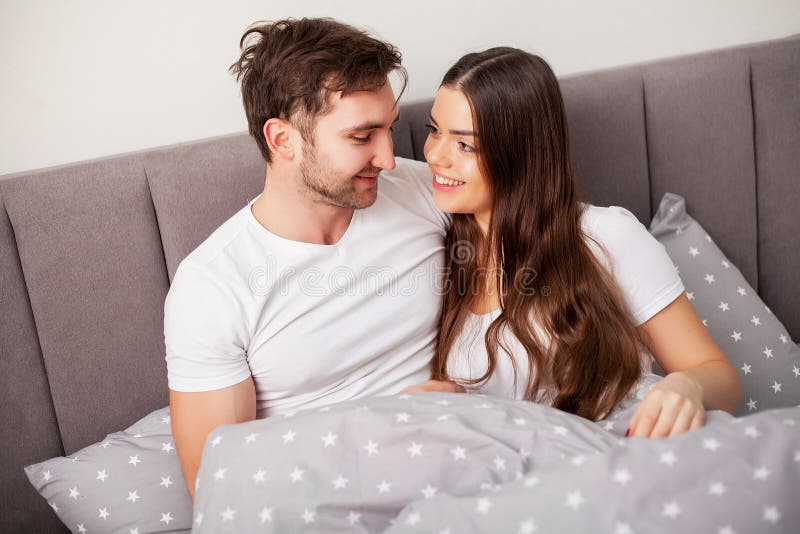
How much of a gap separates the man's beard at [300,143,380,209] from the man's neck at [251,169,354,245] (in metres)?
0.02

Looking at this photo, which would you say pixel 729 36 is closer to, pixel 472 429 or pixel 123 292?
pixel 472 429

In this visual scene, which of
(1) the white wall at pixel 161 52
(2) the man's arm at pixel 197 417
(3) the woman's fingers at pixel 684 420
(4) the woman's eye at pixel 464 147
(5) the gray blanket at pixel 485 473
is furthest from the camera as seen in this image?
(1) the white wall at pixel 161 52

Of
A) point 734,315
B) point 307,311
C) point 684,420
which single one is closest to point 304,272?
point 307,311

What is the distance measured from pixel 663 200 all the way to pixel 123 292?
1287mm

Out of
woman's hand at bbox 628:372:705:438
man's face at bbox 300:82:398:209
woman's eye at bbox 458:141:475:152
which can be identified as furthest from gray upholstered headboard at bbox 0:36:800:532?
woman's hand at bbox 628:372:705:438

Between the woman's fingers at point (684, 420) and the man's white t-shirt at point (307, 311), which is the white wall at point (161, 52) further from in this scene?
the woman's fingers at point (684, 420)

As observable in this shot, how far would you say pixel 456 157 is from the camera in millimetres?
1341

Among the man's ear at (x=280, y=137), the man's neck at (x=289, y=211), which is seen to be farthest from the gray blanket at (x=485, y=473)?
the man's ear at (x=280, y=137)

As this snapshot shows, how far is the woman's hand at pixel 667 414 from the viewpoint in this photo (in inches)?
41.9

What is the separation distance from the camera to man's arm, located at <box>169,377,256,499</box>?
122 centimetres

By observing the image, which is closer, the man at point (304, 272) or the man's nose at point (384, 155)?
the man at point (304, 272)

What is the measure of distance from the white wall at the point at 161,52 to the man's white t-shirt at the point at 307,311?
397 millimetres

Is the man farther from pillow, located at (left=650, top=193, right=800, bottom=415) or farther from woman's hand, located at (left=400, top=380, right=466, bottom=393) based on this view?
pillow, located at (left=650, top=193, right=800, bottom=415)

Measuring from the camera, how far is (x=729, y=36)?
200 centimetres
